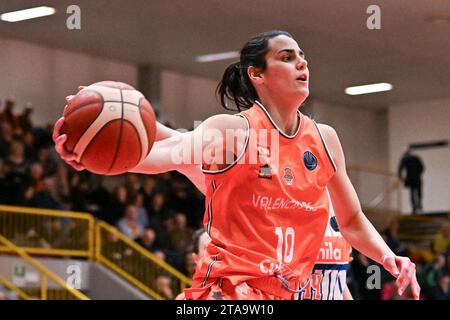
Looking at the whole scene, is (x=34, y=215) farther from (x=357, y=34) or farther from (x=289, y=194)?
(x=289, y=194)

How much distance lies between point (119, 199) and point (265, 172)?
A: 29.7 feet

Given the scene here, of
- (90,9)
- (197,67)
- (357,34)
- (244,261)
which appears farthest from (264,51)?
(197,67)

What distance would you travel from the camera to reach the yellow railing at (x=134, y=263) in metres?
11.3

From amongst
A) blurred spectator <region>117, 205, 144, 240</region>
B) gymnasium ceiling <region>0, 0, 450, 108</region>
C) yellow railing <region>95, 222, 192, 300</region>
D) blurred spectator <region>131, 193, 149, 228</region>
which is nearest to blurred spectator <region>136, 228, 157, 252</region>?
blurred spectator <region>117, 205, 144, 240</region>

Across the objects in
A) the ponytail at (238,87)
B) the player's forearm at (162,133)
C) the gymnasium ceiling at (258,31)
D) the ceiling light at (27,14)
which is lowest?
the player's forearm at (162,133)

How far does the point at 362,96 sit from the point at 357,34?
17.4 ft

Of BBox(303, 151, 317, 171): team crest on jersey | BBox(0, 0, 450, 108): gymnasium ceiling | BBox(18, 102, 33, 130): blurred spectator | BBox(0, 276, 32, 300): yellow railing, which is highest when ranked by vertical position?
BBox(0, 0, 450, 108): gymnasium ceiling

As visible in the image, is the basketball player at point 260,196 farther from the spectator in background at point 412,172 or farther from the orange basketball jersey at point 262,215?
the spectator in background at point 412,172

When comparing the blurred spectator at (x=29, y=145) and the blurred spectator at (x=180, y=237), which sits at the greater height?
the blurred spectator at (x=29, y=145)

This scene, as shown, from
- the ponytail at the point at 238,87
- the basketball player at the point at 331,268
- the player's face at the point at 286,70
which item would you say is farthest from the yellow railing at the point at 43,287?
the player's face at the point at 286,70

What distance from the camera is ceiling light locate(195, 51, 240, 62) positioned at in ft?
47.4

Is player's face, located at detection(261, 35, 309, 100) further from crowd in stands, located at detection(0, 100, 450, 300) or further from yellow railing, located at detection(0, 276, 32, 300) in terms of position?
crowd in stands, located at detection(0, 100, 450, 300)

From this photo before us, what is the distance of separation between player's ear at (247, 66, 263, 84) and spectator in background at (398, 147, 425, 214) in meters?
14.1

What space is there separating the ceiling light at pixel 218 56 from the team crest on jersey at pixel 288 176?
1111cm
